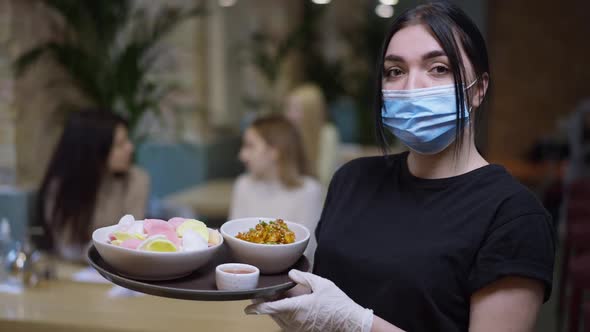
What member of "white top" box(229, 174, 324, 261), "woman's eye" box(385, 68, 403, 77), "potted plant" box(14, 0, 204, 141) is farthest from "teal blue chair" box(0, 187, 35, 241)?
"woman's eye" box(385, 68, 403, 77)

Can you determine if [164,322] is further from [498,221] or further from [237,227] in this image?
[498,221]

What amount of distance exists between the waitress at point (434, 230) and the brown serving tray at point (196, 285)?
1.4 inches

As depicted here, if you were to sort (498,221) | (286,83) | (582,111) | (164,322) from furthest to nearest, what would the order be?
(286,83), (582,111), (164,322), (498,221)

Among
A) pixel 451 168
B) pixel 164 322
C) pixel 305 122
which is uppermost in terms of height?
pixel 451 168

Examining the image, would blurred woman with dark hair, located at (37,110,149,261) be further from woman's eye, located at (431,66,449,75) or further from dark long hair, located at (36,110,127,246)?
woman's eye, located at (431,66,449,75)

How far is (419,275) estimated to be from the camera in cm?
110

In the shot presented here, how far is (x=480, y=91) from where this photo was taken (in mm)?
1176

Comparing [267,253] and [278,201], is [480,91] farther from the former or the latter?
[278,201]

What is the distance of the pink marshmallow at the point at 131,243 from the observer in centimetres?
104

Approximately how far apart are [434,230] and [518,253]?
0.52 ft

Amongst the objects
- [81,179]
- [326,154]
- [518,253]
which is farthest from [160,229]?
[326,154]

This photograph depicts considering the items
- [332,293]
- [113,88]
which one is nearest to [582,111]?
[113,88]

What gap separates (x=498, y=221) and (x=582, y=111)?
644 centimetres

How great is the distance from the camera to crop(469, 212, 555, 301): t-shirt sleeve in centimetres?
103
